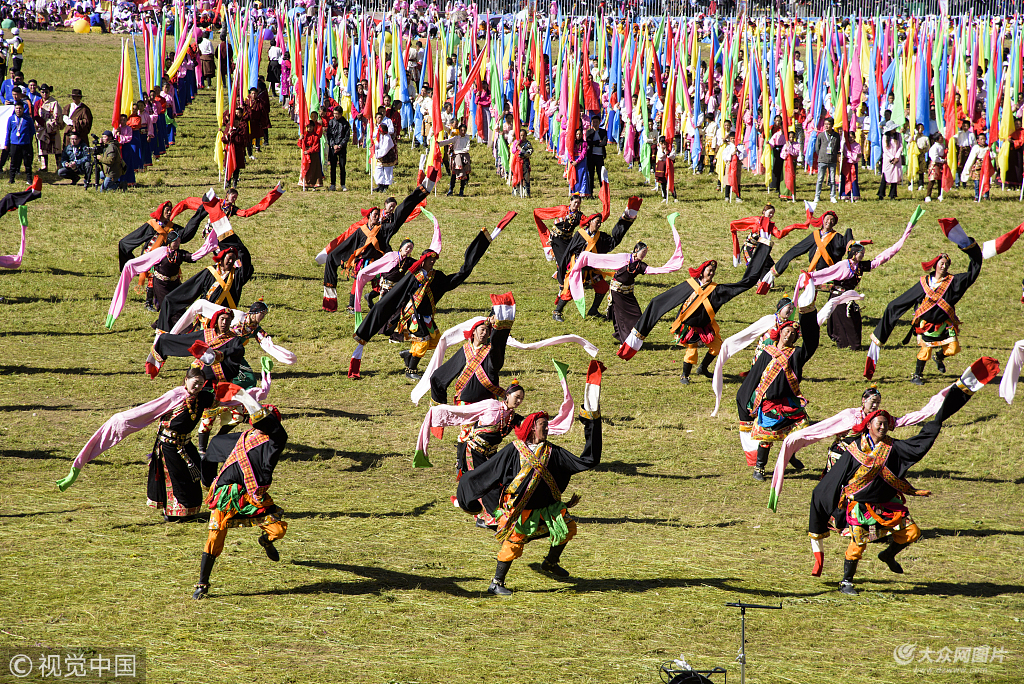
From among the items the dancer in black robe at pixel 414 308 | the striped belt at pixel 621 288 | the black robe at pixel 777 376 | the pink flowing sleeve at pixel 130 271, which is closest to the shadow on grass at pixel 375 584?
the black robe at pixel 777 376

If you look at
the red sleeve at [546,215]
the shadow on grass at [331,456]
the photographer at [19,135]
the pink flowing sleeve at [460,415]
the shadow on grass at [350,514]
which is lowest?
the shadow on grass at [350,514]

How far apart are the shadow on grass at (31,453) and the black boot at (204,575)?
4657 mm

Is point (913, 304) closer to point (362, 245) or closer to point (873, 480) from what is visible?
point (873, 480)

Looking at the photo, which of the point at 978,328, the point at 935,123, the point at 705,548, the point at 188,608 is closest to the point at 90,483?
the point at 188,608

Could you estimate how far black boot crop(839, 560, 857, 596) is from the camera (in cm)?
987

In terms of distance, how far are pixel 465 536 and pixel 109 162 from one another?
18.7 m

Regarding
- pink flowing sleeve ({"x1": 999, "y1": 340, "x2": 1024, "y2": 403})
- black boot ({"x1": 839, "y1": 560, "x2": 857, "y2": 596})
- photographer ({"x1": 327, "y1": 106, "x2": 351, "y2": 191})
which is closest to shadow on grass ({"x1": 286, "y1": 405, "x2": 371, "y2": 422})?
black boot ({"x1": 839, "y1": 560, "x2": 857, "y2": 596})

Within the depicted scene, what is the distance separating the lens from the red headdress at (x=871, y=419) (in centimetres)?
996

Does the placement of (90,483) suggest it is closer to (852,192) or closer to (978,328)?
(978,328)

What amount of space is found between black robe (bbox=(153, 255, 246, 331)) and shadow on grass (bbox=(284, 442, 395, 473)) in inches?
121

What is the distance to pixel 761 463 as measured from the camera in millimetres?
13062

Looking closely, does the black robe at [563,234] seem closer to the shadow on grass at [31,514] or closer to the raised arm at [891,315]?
the raised arm at [891,315]

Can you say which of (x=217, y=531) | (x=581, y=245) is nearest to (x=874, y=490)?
(x=217, y=531)

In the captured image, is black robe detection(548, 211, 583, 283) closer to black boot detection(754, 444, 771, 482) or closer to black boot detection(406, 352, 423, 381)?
black boot detection(406, 352, 423, 381)
